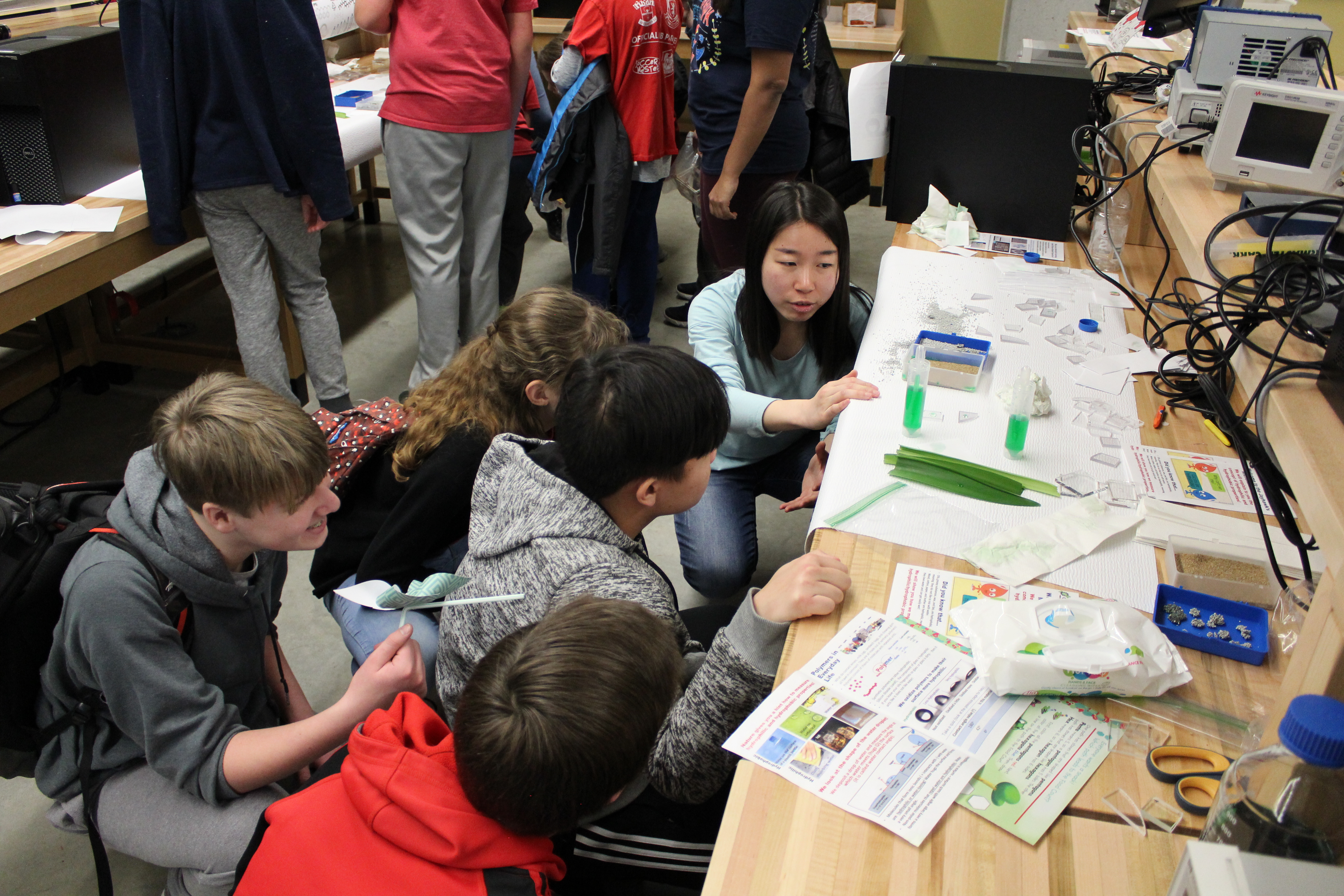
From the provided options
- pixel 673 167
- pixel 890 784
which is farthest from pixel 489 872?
pixel 673 167

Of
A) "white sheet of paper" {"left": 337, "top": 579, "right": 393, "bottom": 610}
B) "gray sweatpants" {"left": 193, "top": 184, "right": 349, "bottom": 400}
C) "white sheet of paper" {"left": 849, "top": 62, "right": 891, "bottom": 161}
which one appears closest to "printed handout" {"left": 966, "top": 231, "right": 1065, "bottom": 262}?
"white sheet of paper" {"left": 849, "top": 62, "right": 891, "bottom": 161}

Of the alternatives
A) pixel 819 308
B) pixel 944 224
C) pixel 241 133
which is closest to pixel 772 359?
pixel 819 308

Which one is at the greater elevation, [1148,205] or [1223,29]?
[1223,29]

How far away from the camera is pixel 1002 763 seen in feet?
3.07

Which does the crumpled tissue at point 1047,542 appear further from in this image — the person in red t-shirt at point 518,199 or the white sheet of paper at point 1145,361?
the person in red t-shirt at point 518,199

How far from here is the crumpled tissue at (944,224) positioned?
232cm

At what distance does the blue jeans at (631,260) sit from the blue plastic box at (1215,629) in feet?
6.92

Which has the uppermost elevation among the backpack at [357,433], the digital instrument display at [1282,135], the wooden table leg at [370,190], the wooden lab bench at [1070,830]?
the digital instrument display at [1282,135]

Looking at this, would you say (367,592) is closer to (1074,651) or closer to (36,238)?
(1074,651)

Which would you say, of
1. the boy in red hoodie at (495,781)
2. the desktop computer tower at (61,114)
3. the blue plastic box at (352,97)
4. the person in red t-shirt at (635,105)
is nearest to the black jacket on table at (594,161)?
the person in red t-shirt at (635,105)

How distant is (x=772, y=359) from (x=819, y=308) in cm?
14

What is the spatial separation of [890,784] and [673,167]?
102 inches

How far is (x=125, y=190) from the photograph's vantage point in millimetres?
2469

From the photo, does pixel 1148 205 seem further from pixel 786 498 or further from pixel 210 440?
pixel 210 440
